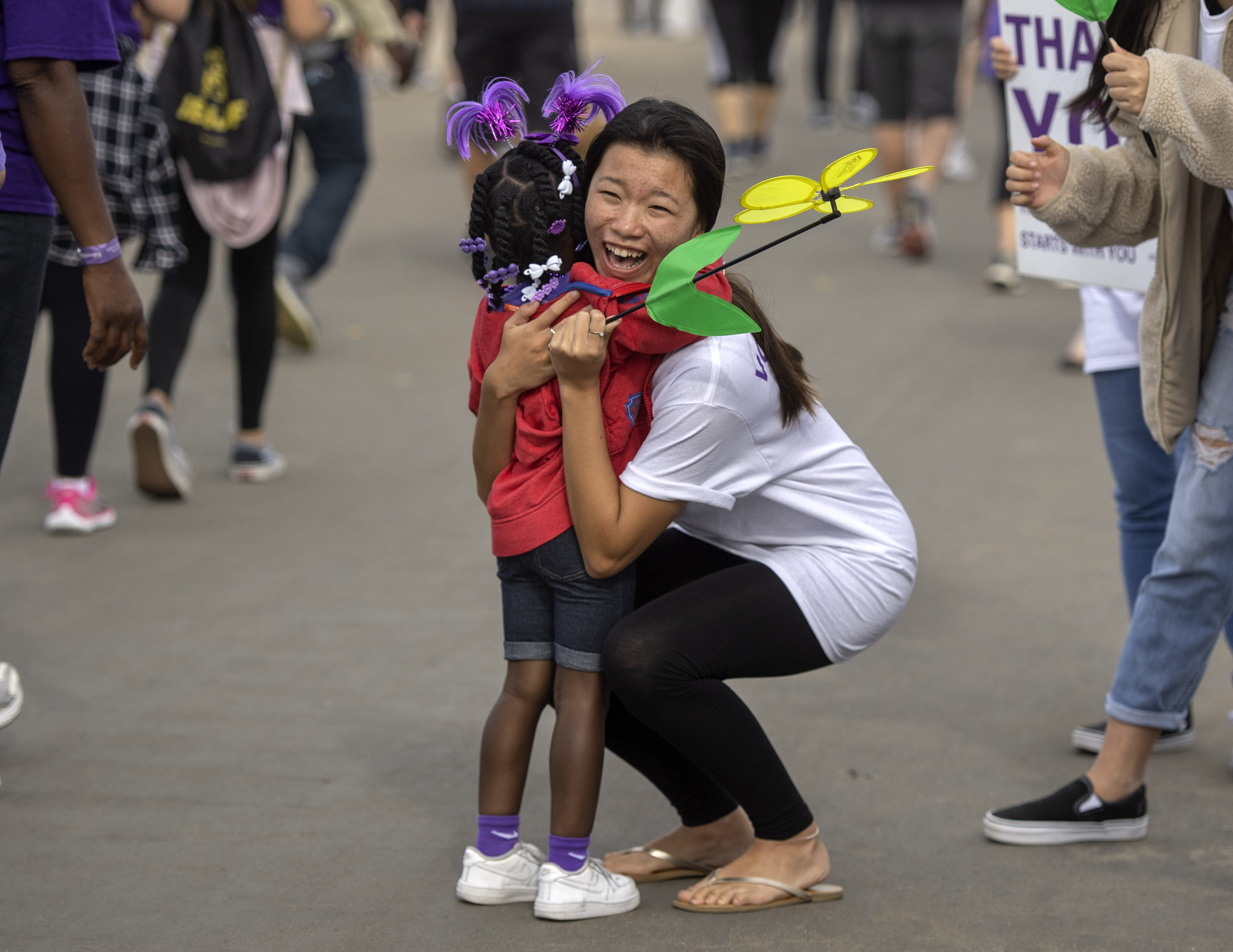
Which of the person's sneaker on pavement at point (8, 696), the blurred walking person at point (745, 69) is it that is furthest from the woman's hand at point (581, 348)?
the blurred walking person at point (745, 69)

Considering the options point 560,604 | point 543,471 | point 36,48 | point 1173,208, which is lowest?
point 560,604

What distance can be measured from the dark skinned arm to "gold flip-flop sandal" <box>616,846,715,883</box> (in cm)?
133

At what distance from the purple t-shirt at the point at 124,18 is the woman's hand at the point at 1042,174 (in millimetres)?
2638

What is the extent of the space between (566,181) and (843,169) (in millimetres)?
447

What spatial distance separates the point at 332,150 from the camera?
20.8 feet

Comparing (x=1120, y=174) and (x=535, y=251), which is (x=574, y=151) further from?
(x=1120, y=174)

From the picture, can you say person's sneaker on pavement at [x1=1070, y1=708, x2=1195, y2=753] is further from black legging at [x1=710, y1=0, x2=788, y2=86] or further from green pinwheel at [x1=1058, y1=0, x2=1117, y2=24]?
black legging at [x1=710, y1=0, x2=788, y2=86]

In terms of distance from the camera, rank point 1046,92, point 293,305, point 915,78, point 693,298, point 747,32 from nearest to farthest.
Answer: point 693,298 < point 1046,92 < point 293,305 < point 915,78 < point 747,32

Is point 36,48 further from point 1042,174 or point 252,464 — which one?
point 252,464

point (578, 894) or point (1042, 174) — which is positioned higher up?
point (1042, 174)

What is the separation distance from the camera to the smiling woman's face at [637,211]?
240cm

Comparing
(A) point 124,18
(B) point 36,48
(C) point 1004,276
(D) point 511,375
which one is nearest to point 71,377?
(A) point 124,18

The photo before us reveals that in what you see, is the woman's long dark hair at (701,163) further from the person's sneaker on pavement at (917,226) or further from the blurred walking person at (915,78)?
the person's sneaker on pavement at (917,226)

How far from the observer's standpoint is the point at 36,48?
2.54 metres
